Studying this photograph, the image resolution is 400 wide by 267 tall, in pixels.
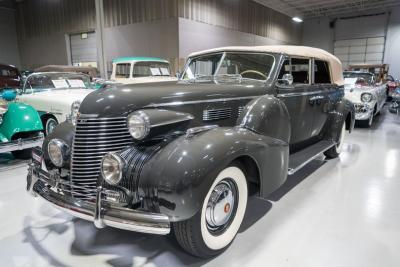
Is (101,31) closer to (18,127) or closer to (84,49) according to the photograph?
(84,49)

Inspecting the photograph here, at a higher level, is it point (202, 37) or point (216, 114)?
point (202, 37)

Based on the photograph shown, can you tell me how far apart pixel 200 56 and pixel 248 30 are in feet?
40.4

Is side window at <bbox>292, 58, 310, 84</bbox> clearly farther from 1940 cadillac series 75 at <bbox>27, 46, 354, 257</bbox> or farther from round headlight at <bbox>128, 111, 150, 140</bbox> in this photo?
round headlight at <bbox>128, 111, 150, 140</bbox>

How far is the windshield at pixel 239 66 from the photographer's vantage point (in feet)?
10.2

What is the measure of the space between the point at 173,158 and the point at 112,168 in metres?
0.41

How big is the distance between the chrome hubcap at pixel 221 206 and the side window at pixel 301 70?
1938 millimetres

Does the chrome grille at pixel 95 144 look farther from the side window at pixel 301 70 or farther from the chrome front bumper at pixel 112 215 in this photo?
the side window at pixel 301 70

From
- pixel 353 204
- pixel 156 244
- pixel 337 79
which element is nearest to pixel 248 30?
pixel 337 79

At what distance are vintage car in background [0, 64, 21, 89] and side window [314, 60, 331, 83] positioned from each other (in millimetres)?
10155

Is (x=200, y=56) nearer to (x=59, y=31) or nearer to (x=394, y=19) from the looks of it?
(x=59, y=31)

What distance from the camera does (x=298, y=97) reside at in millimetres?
3320

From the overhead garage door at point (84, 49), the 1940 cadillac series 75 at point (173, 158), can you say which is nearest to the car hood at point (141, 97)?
the 1940 cadillac series 75 at point (173, 158)

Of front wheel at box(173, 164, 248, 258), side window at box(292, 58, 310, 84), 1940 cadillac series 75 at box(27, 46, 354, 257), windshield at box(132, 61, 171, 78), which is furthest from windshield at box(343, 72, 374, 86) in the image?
front wheel at box(173, 164, 248, 258)

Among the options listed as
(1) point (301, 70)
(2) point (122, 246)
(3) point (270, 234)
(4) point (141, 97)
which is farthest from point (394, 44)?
(2) point (122, 246)
